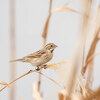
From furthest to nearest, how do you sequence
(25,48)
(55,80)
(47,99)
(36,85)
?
(25,48) < (36,85) < (55,80) < (47,99)

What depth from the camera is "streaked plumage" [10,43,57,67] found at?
12.8 feet

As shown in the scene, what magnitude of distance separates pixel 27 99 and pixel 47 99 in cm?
169

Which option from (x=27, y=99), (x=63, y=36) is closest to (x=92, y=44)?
(x=27, y=99)

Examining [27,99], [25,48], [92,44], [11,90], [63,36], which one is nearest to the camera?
[11,90]

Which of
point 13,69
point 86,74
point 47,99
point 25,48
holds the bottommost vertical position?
point 25,48

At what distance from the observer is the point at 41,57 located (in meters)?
3.98

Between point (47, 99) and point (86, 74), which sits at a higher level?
point (47, 99)

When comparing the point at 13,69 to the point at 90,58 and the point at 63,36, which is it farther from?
the point at 63,36

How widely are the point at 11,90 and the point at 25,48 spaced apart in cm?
319

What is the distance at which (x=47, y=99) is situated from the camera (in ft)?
5.16

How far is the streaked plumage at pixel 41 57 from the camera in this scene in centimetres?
392

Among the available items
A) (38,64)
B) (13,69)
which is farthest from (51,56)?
(13,69)

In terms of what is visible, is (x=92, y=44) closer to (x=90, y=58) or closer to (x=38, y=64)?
(x=90, y=58)

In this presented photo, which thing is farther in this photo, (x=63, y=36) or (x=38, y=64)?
(x=63, y=36)
